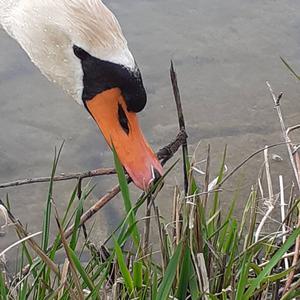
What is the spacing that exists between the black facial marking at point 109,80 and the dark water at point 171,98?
0.65 meters

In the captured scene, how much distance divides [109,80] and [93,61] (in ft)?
0.25

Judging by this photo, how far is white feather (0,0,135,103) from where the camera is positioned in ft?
8.17

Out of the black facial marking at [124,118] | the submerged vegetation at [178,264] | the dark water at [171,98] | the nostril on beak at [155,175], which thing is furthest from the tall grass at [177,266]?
the dark water at [171,98]

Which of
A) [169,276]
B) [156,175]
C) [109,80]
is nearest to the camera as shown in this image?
[169,276]

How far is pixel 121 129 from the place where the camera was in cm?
259

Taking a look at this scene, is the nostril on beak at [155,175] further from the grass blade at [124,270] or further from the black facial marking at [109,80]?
the grass blade at [124,270]

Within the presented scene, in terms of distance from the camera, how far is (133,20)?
440 centimetres

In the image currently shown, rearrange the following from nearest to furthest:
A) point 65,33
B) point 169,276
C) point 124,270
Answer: point 169,276, point 124,270, point 65,33

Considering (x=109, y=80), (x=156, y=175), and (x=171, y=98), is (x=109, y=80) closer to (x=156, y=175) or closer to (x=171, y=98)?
(x=156, y=175)

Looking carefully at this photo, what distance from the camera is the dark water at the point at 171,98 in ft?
11.2

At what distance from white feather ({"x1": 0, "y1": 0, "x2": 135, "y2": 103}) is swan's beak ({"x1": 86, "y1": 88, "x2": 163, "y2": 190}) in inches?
3.9

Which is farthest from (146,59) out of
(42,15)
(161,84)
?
(42,15)

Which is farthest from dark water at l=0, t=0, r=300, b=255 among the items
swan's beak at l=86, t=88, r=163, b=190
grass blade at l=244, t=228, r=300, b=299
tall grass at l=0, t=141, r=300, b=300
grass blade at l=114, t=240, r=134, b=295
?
grass blade at l=244, t=228, r=300, b=299

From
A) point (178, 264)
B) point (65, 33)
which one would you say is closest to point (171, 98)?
point (65, 33)
